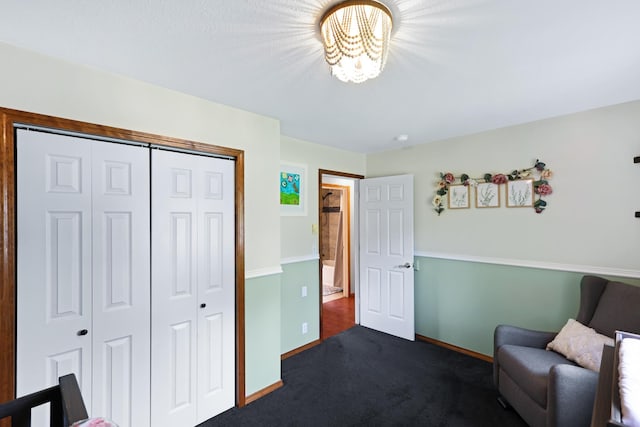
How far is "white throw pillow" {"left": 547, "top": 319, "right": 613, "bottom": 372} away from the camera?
1.71 meters

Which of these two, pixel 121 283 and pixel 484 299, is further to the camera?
pixel 484 299

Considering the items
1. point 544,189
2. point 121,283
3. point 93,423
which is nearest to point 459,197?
point 544,189

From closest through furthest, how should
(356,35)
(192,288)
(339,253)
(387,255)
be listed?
1. (356,35)
2. (192,288)
3. (387,255)
4. (339,253)

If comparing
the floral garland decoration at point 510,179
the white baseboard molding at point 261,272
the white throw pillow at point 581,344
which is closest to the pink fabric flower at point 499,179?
the floral garland decoration at point 510,179

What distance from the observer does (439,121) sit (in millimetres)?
2562

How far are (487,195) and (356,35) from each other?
2360 millimetres

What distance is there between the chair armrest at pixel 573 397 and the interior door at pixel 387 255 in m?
1.75

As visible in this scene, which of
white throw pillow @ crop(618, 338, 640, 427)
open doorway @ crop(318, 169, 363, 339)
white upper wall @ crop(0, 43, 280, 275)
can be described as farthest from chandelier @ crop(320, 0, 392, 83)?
open doorway @ crop(318, 169, 363, 339)

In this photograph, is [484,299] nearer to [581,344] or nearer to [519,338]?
[519,338]

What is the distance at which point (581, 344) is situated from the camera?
5.97ft

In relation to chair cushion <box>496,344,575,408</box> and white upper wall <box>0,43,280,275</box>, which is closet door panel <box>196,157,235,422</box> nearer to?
white upper wall <box>0,43,280,275</box>

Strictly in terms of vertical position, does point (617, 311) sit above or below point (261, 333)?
above

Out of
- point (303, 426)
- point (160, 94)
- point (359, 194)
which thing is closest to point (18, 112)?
point (160, 94)

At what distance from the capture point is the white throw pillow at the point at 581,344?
171cm
